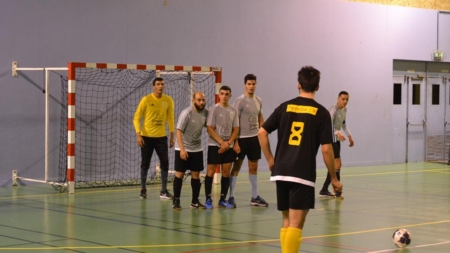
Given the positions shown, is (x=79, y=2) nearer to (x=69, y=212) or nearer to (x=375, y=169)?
(x=69, y=212)

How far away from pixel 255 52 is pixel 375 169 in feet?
15.8

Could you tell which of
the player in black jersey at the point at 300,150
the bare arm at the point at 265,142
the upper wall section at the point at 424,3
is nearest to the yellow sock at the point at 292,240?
the player in black jersey at the point at 300,150

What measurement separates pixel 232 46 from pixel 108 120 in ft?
13.5

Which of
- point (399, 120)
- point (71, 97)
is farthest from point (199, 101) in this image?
point (399, 120)

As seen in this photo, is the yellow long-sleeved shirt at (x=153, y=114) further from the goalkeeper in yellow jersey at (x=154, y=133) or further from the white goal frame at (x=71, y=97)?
the white goal frame at (x=71, y=97)

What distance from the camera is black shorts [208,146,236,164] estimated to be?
12.0 meters

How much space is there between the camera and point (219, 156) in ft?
39.4

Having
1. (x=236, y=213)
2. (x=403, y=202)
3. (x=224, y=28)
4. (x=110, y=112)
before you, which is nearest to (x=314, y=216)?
(x=236, y=213)

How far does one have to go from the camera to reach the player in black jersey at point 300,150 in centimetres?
669

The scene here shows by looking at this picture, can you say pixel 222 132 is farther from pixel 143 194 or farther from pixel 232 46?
pixel 232 46

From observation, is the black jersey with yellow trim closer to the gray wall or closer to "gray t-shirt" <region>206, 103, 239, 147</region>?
"gray t-shirt" <region>206, 103, 239, 147</region>

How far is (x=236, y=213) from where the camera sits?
11.8 m

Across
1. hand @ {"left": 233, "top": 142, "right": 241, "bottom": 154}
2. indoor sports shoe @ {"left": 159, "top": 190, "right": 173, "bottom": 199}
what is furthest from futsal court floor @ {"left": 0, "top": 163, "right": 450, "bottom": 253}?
hand @ {"left": 233, "top": 142, "right": 241, "bottom": 154}

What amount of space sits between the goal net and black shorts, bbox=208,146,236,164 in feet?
12.8
